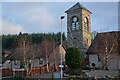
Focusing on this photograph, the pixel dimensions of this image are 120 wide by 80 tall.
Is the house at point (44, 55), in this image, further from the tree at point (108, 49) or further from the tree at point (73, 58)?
the tree at point (108, 49)

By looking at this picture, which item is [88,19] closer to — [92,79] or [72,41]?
[72,41]

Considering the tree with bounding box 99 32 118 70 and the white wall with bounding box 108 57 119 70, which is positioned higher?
the tree with bounding box 99 32 118 70

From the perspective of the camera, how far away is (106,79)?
15.9 metres

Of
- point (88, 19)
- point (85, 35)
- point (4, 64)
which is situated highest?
point (88, 19)

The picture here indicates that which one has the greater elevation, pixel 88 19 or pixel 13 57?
pixel 88 19

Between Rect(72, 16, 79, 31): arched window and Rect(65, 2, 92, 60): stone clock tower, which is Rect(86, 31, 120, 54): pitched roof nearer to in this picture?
Rect(65, 2, 92, 60): stone clock tower

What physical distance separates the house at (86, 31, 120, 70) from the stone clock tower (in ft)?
10.4

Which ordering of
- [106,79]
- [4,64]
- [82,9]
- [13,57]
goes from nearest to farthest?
[106,79], [82,9], [13,57], [4,64]

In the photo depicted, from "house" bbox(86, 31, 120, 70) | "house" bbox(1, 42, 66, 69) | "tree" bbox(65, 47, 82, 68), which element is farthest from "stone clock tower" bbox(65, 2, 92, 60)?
"tree" bbox(65, 47, 82, 68)

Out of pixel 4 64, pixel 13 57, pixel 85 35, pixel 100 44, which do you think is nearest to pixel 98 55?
pixel 100 44

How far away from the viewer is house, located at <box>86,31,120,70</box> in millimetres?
23984

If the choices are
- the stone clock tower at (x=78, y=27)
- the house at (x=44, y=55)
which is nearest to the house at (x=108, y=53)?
the stone clock tower at (x=78, y=27)

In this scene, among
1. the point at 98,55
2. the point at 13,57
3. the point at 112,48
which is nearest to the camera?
the point at 112,48

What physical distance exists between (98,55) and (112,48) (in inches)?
128
